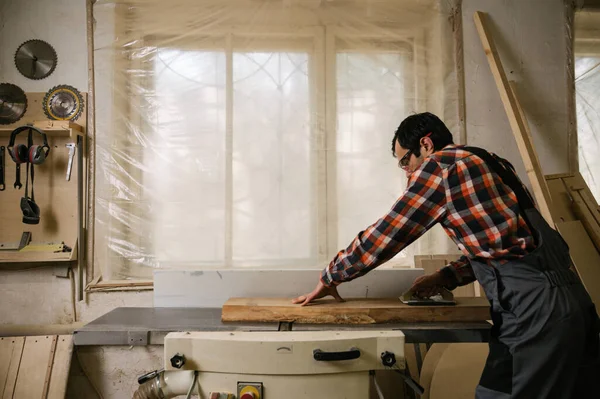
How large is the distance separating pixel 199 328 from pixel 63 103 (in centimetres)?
170

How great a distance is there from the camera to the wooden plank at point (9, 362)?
2.10m

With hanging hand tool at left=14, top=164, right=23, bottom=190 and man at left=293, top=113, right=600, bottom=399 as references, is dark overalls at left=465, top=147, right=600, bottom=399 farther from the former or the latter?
hanging hand tool at left=14, top=164, right=23, bottom=190

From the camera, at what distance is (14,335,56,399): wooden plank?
2.09 metres

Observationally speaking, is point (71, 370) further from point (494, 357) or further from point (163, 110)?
point (494, 357)

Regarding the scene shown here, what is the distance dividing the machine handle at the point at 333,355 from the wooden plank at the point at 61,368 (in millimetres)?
1747

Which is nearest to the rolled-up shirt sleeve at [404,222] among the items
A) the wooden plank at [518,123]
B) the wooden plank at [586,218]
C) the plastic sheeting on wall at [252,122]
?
the plastic sheeting on wall at [252,122]

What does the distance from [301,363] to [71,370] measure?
1.85m

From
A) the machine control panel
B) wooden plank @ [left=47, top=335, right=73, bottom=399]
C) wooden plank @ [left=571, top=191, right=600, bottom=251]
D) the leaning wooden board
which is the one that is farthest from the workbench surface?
wooden plank @ [left=571, top=191, right=600, bottom=251]

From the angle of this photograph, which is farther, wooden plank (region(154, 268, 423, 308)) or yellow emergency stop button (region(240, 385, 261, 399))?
wooden plank (region(154, 268, 423, 308))

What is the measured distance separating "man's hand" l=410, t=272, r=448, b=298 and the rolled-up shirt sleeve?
10.7 inches

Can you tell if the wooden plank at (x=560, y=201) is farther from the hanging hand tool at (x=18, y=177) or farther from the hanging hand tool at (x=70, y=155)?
the hanging hand tool at (x=18, y=177)

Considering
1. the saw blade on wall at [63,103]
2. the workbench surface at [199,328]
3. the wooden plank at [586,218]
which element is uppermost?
the saw blade on wall at [63,103]

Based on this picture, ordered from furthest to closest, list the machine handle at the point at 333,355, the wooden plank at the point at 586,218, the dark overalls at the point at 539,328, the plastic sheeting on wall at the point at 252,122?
the plastic sheeting on wall at the point at 252,122 < the wooden plank at the point at 586,218 < the dark overalls at the point at 539,328 < the machine handle at the point at 333,355

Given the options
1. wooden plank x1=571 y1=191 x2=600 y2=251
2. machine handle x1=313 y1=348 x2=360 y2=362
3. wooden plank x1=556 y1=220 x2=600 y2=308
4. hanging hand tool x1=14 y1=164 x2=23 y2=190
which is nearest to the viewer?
machine handle x1=313 y1=348 x2=360 y2=362
